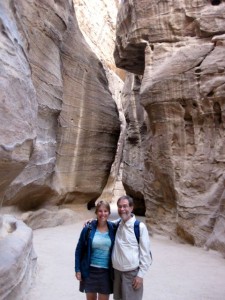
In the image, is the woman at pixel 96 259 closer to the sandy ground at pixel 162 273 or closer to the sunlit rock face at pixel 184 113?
the sandy ground at pixel 162 273

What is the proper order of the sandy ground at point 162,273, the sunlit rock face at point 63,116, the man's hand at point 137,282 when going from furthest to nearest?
the sunlit rock face at point 63,116, the sandy ground at point 162,273, the man's hand at point 137,282

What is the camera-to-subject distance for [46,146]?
34.7ft

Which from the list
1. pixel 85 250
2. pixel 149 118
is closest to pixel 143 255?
pixel 85 250

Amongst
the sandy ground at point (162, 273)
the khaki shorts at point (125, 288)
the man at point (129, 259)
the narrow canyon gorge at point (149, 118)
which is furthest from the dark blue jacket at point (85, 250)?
the narrow canyon gorge at point (149, 118)

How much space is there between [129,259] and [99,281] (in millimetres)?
343

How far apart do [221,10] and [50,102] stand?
5.04 metres

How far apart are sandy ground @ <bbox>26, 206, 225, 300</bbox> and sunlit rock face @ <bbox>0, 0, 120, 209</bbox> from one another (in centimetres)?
164

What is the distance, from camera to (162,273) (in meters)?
5.88

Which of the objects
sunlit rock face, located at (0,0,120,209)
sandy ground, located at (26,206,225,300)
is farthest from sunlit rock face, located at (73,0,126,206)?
sandy ground, located at (26,206,225,300)

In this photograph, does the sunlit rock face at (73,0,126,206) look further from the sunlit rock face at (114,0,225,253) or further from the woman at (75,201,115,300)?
the woman at (75,201,115,300)

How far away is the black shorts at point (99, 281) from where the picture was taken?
3041 millimetres

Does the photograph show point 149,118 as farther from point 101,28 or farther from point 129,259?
point 101,28

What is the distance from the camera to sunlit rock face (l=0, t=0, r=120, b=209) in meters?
10.1

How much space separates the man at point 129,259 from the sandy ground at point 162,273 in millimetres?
1753
